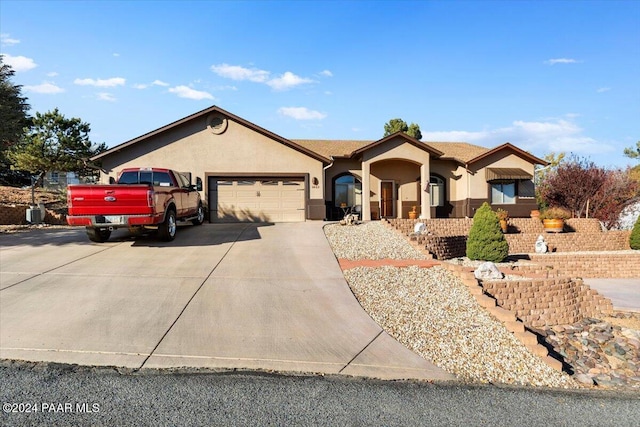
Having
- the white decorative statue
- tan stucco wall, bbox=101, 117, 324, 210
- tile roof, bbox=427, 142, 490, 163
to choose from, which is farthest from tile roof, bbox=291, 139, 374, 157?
the white decorative statue

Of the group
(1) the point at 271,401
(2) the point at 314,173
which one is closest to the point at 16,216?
(2) the point at 314,173

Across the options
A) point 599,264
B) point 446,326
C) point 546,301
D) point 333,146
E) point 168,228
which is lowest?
point 599,264

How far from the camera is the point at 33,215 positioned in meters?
16.3

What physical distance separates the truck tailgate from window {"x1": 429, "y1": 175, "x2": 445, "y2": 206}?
15646 millimetres

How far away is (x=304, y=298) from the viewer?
6.71m

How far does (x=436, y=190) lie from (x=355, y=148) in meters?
5.14

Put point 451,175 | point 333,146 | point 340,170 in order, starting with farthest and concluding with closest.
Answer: point 333,146, point 451,175, point 340,170

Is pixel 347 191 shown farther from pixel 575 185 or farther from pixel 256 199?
pixel 575 185

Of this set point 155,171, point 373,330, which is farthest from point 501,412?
point 155,171

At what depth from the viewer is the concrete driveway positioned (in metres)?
4.50

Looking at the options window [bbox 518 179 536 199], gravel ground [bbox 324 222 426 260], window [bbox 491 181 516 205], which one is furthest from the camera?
window [bbox 518 179 536 199]

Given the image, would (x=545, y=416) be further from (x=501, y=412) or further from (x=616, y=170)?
(x=616, y=170)

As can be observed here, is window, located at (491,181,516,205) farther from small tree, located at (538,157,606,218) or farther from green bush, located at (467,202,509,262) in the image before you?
green bush, located at (467,202,509,262)

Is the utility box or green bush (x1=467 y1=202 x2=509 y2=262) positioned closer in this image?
green bush (x1=467 y1=202 x2=509 y2=262)
